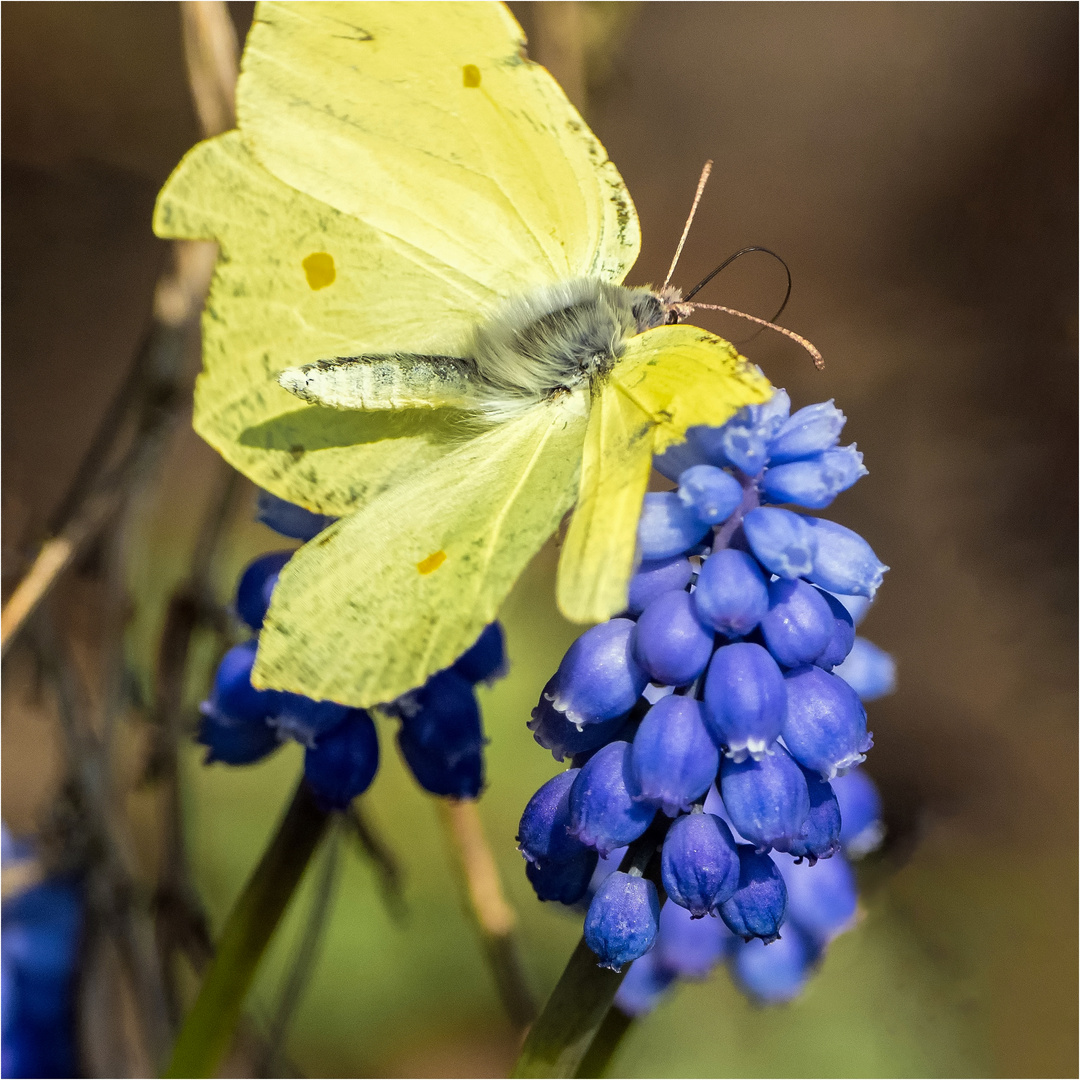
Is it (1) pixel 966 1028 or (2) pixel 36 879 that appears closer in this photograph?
(2) pixel 36 879

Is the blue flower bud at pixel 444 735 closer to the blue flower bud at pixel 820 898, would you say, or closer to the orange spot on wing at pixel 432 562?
the orange spot on wing at pixel 432 562

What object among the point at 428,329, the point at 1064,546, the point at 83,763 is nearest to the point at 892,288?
the point at 1064,546

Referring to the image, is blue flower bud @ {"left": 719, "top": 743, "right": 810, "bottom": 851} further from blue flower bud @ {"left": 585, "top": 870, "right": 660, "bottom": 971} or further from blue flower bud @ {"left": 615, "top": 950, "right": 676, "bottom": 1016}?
blue flower bud @ {"left": 615, "top": 950, "right": 676, "bottom": 1016}

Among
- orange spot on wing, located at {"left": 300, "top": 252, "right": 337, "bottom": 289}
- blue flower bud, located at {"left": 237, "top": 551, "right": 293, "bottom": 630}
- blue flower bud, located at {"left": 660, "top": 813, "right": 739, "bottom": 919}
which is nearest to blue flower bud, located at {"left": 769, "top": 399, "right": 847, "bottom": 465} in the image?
blue flower bud, located at {"left": 660, "top": 813, "right": 739, "bottom": 919}

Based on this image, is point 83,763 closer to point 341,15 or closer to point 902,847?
point 341,15

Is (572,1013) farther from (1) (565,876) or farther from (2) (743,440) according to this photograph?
(2) (743,440)

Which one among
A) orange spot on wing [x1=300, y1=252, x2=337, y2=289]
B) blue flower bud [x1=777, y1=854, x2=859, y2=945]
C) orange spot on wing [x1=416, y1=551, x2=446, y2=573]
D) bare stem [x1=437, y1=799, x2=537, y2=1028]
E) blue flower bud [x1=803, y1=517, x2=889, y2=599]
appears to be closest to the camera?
blue flower bud [x1=803, y1=517, x2=889, y2=599]

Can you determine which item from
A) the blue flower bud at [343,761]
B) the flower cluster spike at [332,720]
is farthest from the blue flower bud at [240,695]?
the blue flower bud at [343,761]
